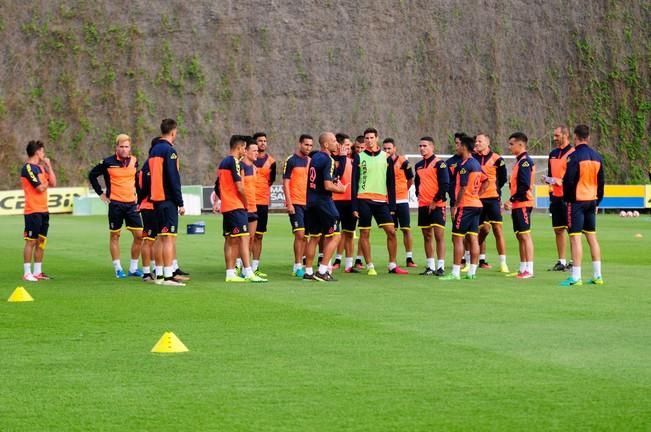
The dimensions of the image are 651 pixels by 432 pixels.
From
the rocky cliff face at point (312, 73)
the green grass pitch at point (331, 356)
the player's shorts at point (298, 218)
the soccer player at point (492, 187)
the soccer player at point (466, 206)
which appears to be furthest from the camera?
the rocky cliff face at point (312, 73)

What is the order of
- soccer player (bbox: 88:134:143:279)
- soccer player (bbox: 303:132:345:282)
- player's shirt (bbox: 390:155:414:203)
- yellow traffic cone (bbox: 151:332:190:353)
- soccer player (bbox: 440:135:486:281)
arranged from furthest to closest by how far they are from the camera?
player's shirt (bbox: 390:155:414:203), soccer player (bbox: 88:134:143:279), soccer player (bbox: 440:135:486:281), soccer player (bbox: 303:132:345:282), yellow traffic cone (bbox: 151:332:190:353)

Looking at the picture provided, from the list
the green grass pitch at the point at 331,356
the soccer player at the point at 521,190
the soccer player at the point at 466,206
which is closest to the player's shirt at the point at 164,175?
the green grass pitch at the point at 331,356

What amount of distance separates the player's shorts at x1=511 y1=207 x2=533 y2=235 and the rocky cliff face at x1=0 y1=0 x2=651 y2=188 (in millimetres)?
42132

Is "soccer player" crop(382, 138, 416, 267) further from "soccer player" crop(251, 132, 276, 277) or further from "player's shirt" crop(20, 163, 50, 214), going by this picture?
"player's shirt" crop(20, 163, 50, 214)

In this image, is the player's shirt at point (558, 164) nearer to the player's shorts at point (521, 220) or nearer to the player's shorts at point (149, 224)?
the player's shorts at point (521, 220)

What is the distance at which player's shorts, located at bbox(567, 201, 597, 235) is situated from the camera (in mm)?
16031

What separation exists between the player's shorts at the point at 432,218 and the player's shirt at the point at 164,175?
14.5 feet

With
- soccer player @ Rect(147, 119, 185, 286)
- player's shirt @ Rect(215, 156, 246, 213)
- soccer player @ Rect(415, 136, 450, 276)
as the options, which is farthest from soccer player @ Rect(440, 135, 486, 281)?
soccer player @ Rect(147, 119, 185, 286)

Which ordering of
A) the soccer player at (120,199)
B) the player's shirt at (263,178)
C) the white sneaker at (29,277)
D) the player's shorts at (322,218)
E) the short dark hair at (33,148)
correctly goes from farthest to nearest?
the player's shirt at (263,178) < the soccer player at (120,199) < the short dark hair at (33,148) < the white sneaker at (29,277) < the player's shorts at (322,218)

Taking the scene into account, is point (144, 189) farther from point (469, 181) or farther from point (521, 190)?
point (521, 190)

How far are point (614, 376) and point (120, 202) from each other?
1109 centimetres

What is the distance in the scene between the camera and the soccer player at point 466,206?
1730cm

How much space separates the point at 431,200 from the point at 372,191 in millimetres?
1012

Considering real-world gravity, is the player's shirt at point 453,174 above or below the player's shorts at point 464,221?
above
